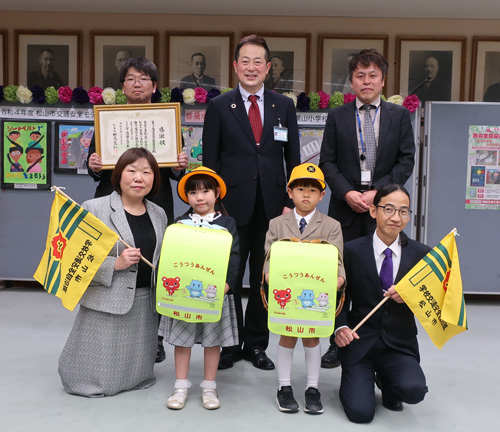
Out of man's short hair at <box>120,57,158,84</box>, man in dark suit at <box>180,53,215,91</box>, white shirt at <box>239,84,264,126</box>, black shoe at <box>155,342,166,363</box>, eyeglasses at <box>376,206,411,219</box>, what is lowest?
black shoe at <box>155,342,166,363</box>

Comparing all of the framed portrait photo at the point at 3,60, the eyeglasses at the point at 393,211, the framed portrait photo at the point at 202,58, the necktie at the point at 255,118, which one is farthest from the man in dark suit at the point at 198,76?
the eyeglasses at the point at 393,211

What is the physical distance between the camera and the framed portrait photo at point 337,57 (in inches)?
204

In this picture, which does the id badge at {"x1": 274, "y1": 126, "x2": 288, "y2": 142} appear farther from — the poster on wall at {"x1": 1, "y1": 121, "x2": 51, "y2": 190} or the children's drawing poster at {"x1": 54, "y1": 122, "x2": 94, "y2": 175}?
the poster on wall at {"x1": 1, "y1": 121, "x2": 51, "y2": 190}

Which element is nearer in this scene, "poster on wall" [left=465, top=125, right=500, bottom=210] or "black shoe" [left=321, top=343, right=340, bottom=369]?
"black shoe" [left=321, top=343, right=340, bottom=369]

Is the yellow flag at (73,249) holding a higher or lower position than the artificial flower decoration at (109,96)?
lower

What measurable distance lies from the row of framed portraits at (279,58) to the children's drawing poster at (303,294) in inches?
125

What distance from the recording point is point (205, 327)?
2.50 metres

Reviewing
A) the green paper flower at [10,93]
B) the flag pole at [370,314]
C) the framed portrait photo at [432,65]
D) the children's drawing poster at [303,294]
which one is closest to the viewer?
the children's drawing poster at [303,294]

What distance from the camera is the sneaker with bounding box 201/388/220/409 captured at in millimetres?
2430

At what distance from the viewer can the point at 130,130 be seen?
2.97 meters

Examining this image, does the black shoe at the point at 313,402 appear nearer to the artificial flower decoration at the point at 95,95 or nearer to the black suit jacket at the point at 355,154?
the black suit jacket at the point at 355,154

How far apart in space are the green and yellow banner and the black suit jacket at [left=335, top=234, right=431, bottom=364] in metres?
0.57

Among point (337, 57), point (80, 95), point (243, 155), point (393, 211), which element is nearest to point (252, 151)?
point (243, 155)

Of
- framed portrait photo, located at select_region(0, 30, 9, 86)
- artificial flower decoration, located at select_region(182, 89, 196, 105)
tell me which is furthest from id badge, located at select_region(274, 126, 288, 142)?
framed portrait photo, located at select_region(0, 30, 9, 86)
